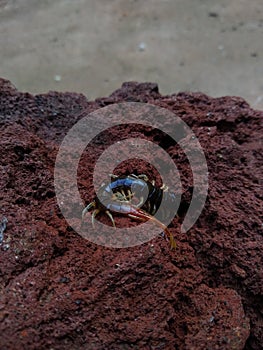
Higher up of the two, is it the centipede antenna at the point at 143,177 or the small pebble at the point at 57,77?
the centipede antenna at the point at 143,177

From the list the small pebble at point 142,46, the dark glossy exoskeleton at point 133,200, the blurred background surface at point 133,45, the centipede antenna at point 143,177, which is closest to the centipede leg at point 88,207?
the dark glossy exoskeleton at point 133,200

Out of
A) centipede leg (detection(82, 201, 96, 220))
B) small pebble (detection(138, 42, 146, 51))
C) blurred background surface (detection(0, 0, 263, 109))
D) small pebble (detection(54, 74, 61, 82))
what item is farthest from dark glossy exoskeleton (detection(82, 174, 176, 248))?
small pebble (detection(138, 42, 146, 51))

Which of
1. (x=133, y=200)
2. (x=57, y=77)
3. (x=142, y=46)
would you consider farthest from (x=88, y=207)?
(x=142, y=46)

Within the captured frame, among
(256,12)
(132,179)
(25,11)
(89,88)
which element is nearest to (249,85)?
(256,12)

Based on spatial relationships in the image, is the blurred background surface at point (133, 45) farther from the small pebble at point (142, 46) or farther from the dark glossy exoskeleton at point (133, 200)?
the dark glossy exoskeleton at point (133, 200)

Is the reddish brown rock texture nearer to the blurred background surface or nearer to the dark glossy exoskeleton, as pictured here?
the dark glossy exoskeleton

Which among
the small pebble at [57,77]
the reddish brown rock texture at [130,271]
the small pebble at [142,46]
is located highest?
the reddish brown rock texture at [130,271]
